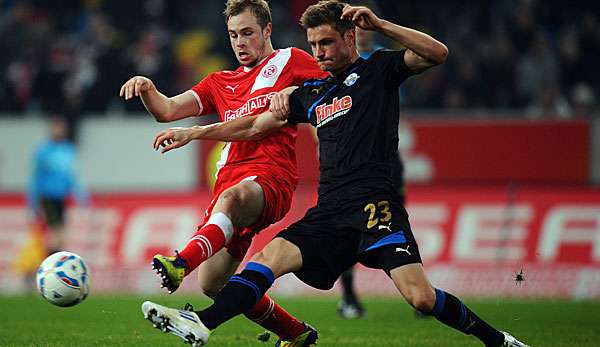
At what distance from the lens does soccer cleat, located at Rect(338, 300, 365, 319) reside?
10.8 metres

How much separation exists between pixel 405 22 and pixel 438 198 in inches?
192

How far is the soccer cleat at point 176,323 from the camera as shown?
19.1ft

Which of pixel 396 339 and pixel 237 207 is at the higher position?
pixel 237 207

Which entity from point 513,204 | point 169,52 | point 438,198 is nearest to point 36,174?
point 169,52

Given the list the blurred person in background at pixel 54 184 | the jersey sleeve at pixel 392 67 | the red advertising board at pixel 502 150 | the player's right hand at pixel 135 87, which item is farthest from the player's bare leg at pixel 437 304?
the blurred person in background at pixel 54 184

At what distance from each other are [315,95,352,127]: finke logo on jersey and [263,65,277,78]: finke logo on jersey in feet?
3.00

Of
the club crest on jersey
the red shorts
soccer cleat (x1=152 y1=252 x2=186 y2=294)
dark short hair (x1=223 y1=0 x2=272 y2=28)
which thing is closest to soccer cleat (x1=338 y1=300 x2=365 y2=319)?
the red shorts

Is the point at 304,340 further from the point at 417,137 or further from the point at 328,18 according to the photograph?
the point at 417,137

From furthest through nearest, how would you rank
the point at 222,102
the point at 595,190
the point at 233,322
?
the point at 595,190
the point at 233,322
the point at 222,102

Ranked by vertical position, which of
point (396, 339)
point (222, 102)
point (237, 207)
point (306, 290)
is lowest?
point (306, 290)

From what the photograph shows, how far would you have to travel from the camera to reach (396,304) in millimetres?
12695

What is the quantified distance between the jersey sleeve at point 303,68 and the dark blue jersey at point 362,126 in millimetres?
882

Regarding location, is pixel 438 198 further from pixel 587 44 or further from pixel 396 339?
pixel 396 339

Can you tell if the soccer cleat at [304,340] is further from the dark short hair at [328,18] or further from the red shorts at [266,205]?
the dark short hair at [328,18]
